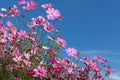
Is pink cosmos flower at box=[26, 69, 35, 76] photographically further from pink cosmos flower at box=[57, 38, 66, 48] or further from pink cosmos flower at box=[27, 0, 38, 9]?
pink cosmos flower at box=[27, 0, 38, 9]

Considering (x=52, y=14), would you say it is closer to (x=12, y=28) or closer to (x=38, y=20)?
(x=38, y=20)

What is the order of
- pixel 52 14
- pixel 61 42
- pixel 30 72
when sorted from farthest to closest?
pixel 61 42
pixel 52 14
pixel 30 72

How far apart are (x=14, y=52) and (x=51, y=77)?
56 cm

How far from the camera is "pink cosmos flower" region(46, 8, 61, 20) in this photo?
223 inches

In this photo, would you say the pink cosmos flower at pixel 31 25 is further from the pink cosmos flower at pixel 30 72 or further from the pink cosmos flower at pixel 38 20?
the pink cosmos flower at pixel 30 72

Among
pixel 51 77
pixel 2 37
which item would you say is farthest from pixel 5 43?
pixel 51 77

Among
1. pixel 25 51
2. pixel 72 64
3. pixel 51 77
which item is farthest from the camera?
pixel 72 64

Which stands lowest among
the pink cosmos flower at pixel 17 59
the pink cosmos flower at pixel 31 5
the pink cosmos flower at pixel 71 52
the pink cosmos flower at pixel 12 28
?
the pink cosmos flower at pixel 17 59

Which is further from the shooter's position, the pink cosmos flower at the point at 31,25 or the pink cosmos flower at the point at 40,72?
the pink cosmos flower at the point at 31,25

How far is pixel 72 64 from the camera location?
6016 mm

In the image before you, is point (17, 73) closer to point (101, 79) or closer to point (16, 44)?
point (16, 44)

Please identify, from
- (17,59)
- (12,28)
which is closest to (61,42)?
(12,28)

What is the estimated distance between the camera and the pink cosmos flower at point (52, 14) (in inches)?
223

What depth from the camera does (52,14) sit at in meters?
5.68
